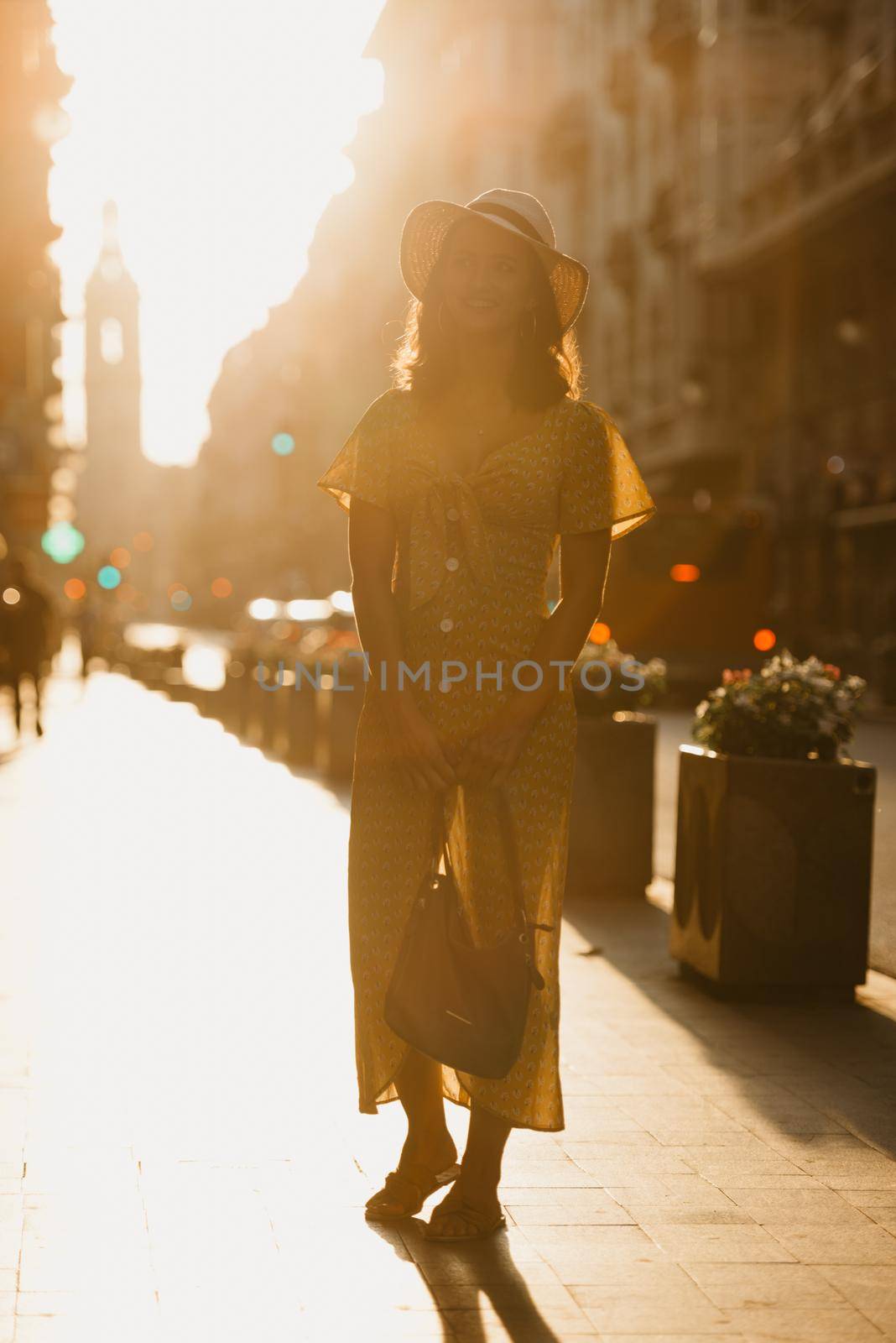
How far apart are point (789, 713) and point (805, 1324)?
12.6ft

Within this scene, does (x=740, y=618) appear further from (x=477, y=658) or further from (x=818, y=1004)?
(x=477, y=658)

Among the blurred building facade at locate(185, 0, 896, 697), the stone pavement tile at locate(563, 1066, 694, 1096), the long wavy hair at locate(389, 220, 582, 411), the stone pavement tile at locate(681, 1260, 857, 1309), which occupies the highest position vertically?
the blurred building facade at locate(185, 0, 896, 697)

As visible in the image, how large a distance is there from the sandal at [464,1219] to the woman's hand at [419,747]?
893 mm

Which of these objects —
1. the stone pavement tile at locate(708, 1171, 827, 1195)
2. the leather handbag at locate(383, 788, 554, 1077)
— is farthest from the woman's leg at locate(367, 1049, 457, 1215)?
the stone pavement tile at locate(708, 1171, 827, 1195)

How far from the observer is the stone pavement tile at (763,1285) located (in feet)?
13.7

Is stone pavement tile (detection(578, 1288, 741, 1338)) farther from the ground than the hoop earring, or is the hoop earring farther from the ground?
the hoop earring

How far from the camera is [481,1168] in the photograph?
4590 millimetres

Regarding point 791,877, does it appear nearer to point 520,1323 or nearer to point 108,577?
point 520,1323

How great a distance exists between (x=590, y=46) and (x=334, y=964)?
157 feet

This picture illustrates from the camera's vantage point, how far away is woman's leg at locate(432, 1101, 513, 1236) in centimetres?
457

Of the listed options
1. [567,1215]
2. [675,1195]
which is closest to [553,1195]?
[567,1215]

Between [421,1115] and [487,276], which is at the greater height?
[487,276]

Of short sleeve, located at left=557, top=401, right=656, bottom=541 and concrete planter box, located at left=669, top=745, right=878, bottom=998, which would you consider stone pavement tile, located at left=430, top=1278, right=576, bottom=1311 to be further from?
concrete planter box, located at left=669, top=745, right=878, bottom=998

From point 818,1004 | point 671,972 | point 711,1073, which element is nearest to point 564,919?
point 671,972
